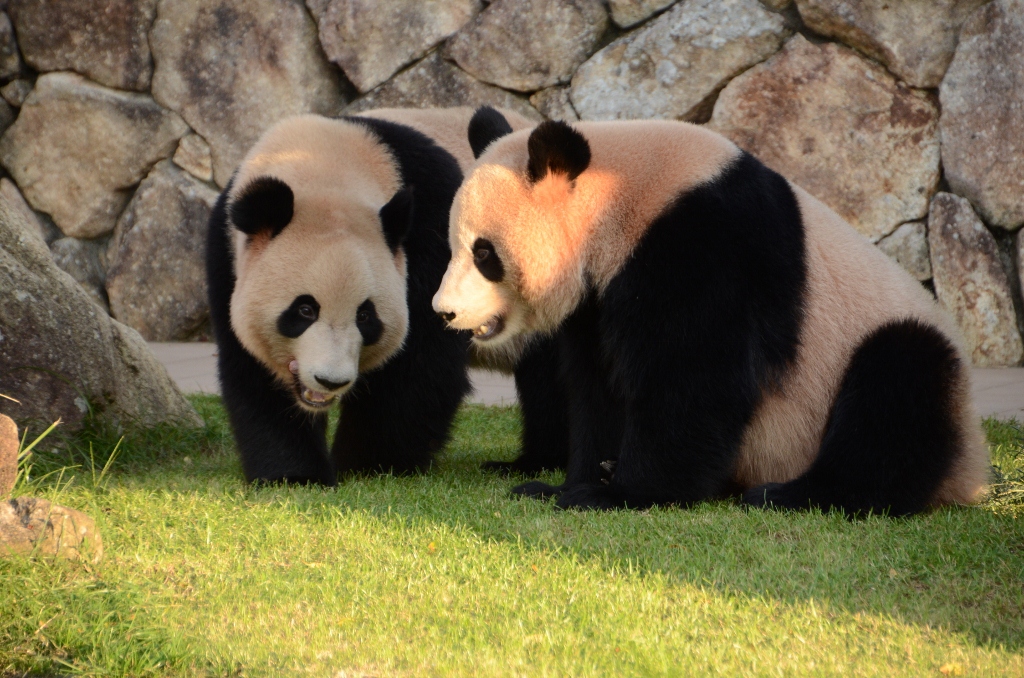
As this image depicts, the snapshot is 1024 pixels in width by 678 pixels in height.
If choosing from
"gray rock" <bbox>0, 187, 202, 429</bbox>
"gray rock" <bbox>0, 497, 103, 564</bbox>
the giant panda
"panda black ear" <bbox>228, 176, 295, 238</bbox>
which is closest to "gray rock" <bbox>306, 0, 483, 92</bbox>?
the giant panda

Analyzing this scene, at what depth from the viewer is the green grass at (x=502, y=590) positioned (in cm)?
257

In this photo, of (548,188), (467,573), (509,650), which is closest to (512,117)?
(548,188)

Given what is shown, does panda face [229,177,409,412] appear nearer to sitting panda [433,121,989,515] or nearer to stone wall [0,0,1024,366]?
sitting panda [433,121,989,515]

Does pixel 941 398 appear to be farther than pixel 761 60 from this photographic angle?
No

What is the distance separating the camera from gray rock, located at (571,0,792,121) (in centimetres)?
760

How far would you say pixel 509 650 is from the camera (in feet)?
8.56

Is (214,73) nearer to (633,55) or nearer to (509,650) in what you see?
(633,55)

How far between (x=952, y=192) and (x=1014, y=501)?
3821 millimetres

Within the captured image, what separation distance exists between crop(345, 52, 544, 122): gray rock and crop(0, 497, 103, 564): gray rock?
18.0ft

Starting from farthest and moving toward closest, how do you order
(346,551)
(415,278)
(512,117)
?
(512,117) → (415,278) → (346,551)

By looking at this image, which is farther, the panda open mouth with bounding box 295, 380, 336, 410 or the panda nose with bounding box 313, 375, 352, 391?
the panda open mouth with bounding box 295, 380, 336, 410

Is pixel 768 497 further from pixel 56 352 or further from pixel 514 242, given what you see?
→ pixel 56 352

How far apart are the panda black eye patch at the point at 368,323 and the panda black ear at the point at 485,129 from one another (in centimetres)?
79

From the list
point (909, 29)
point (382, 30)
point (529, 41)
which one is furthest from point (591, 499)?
point (382, 30)
